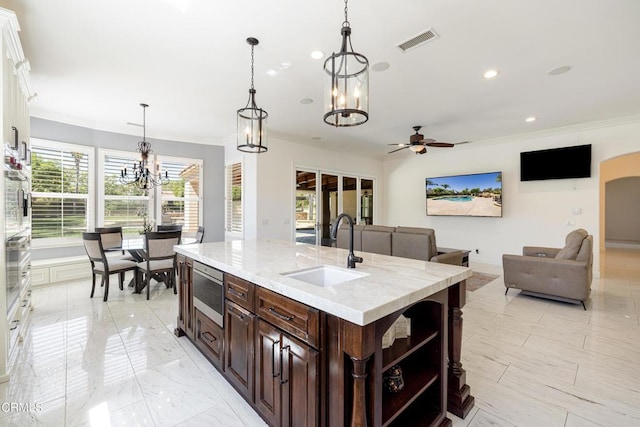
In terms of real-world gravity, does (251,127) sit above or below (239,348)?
above

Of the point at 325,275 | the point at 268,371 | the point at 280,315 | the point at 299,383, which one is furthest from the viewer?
the point at 325,275

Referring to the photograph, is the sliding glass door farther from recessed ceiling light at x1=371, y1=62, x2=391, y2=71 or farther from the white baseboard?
the white baseboard

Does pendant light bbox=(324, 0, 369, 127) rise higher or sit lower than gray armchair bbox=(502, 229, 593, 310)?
higher

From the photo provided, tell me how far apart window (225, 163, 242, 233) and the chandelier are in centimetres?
131

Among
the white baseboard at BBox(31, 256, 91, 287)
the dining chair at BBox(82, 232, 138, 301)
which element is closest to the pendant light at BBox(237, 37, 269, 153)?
the dining chair at BBox(82, 232, 138, 301)

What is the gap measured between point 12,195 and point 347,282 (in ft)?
10.0

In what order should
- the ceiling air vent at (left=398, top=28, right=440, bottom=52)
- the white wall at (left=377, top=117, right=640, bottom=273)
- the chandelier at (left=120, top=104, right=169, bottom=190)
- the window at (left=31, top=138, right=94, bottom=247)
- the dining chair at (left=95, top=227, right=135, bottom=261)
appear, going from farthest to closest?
the white wall at (left=377, top=117, right=640, bottom=273) → the window at (left=31, top=138, right=94, bottom=247) → the chandelier at (left=120, top=104, right=169, bottom=190) → the dining chair at (left=95, top=227, right=135, bottom=261) → the ceiling air vent at (left=398, top=28, right=440, bottom=52)

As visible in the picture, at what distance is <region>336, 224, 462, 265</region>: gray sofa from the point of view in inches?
160

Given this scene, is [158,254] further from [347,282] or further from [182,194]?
[347,282]

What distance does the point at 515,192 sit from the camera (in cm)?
626

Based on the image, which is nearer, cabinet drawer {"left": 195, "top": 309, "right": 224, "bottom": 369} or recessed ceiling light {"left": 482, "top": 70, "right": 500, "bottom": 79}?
cabinet drawer {"left": 195, "top": 309, "right": 224, "bottom": 369}

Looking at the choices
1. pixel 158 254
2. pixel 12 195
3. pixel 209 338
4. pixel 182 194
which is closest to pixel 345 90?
pixel 209 338

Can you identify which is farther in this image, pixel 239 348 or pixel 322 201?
pixel 322 201

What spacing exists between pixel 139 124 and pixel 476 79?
5677mm
